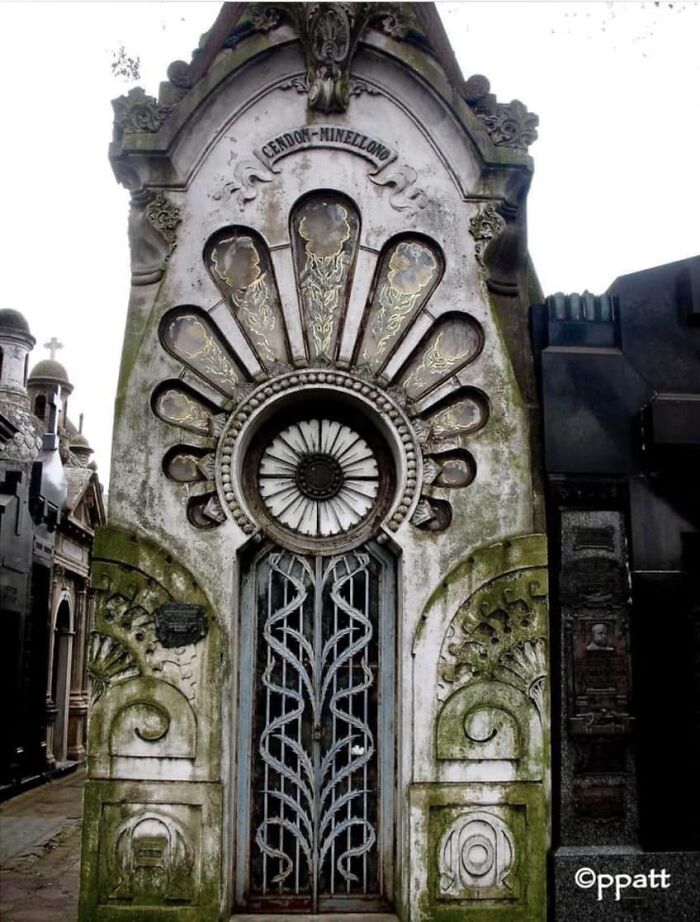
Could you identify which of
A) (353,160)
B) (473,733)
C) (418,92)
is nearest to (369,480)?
(473,733)

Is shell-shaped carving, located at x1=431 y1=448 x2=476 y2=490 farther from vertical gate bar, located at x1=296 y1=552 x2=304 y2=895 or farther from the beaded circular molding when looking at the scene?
vertical gate bar, located at x1=296 y1=552 x2=304 y2=895

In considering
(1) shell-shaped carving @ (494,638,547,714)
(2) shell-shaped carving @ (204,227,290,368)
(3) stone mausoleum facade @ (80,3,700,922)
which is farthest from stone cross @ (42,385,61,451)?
(1) shell-shaped carving @ (494,638,547,714)

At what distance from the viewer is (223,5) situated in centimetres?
794

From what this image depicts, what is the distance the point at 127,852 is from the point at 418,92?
20.0 feet

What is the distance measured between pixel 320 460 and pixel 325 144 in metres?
2.48

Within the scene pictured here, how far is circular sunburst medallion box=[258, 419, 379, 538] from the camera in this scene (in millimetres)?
7645

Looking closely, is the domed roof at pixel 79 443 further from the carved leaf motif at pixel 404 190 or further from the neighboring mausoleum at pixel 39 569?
the carved leaf motif at pixel 404 190

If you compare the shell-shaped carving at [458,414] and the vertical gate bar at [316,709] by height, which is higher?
the shell-shaped carving at [458,414]

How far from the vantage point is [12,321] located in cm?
2178

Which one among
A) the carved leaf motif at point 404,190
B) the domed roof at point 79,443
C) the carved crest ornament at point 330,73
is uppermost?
the domed roof at point 79,443

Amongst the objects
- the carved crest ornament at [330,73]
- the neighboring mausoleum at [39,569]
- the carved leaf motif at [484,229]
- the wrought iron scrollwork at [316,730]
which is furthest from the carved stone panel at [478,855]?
the neighboring mausoleum at [39,569]

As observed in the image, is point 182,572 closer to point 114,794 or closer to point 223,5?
point 114,794

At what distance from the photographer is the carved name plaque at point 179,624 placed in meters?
7.07

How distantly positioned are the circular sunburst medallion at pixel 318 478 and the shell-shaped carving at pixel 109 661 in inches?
60.4
